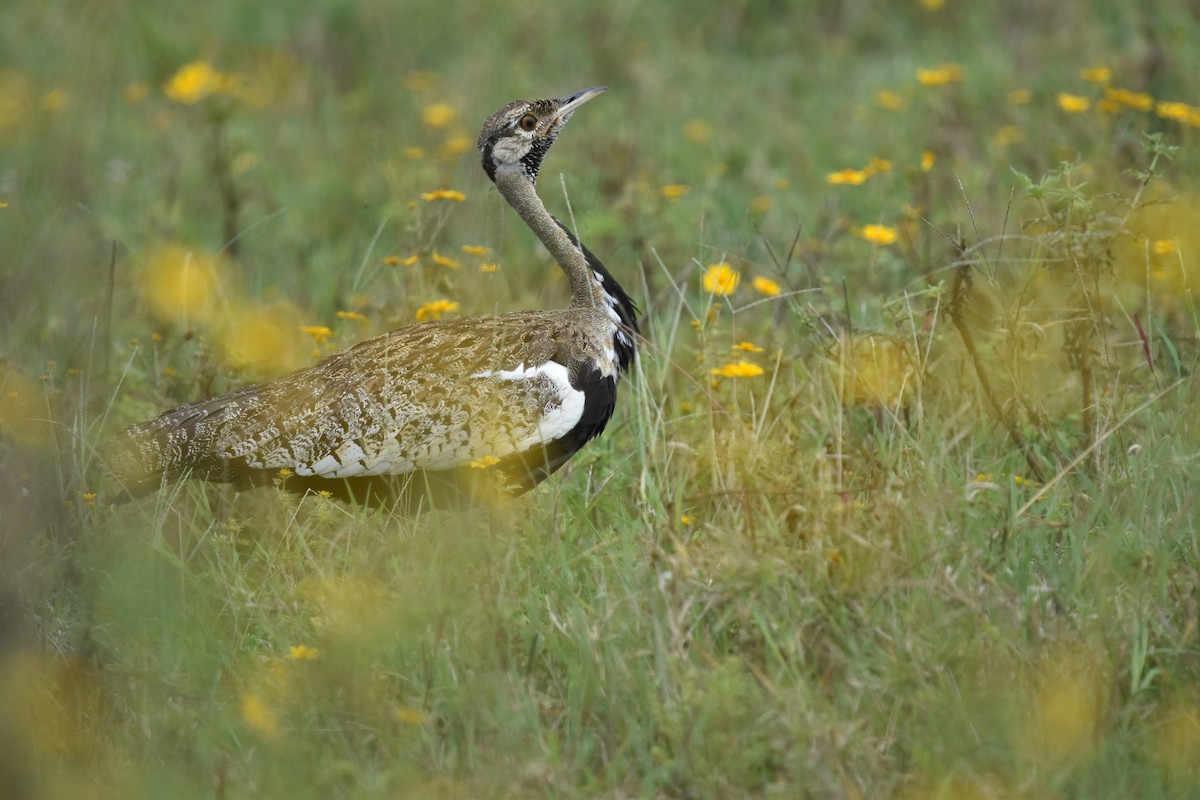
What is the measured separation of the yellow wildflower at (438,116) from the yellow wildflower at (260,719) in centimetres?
479

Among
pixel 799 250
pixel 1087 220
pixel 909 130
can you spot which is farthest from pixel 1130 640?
pixel 909 130

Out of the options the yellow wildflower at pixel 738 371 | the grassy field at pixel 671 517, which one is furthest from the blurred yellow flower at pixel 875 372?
the yellow wildflower at pixel 738 371

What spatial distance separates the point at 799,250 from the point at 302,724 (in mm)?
3778

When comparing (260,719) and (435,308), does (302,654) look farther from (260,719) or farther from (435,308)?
(435,308)

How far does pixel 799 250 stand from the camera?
21.0 ft

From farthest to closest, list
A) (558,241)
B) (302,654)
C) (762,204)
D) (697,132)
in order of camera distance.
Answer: (697,132) < (762,204) < (558,241) < (302,654)

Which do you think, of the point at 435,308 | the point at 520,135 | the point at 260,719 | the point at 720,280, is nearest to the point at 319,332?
the point at 435,308

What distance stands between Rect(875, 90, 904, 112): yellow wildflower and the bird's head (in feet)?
11.3

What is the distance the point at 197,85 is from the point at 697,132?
2.63 m

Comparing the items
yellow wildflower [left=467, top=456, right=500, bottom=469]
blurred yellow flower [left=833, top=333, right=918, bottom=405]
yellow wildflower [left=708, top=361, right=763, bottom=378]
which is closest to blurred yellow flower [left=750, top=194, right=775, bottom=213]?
blurred yellow flower [left=833, top=333, right=918, bottom=405]

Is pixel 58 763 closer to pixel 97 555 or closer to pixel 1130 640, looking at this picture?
pixel 97 555

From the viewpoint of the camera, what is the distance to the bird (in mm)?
4160

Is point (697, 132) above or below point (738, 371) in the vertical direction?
below

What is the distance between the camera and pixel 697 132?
791 cm
